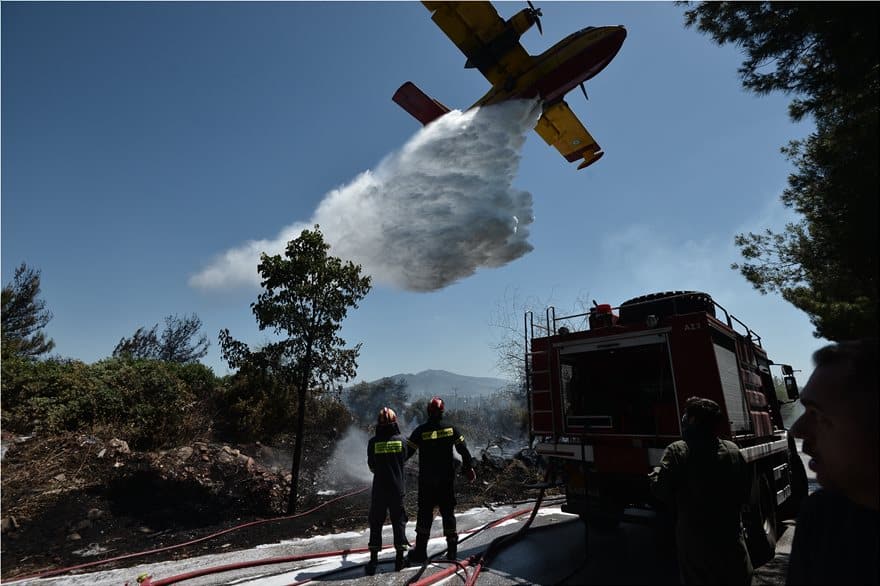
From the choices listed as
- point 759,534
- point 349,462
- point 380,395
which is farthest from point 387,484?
point 380,395

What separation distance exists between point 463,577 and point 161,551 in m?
4.74

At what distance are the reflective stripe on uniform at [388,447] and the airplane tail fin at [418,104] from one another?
9.11 metres

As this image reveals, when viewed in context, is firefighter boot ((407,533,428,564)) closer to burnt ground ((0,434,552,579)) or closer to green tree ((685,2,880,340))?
burnt ground ((0,434,552,579))

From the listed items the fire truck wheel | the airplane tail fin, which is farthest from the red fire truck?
the airplane tail fin

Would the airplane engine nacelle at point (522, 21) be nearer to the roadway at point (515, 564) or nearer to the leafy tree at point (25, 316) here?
the roadway at point (515, 564)

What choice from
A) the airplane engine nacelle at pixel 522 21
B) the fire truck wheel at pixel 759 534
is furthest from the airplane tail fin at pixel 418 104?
the fire truck wheel at pixel 759 534

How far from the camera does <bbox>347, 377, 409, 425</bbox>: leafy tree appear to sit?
2623 cm

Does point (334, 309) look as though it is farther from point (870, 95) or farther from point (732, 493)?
point (870, 95)

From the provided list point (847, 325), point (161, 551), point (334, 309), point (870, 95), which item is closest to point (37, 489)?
point (161, 551)

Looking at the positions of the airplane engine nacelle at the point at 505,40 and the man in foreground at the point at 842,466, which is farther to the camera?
the airplane engine nacelle at the point at 505,40

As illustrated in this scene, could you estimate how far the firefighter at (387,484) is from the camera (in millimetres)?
4883

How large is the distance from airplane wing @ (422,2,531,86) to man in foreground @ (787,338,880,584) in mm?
10390

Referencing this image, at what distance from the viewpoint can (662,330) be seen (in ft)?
17.2

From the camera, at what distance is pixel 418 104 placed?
11.3 m
